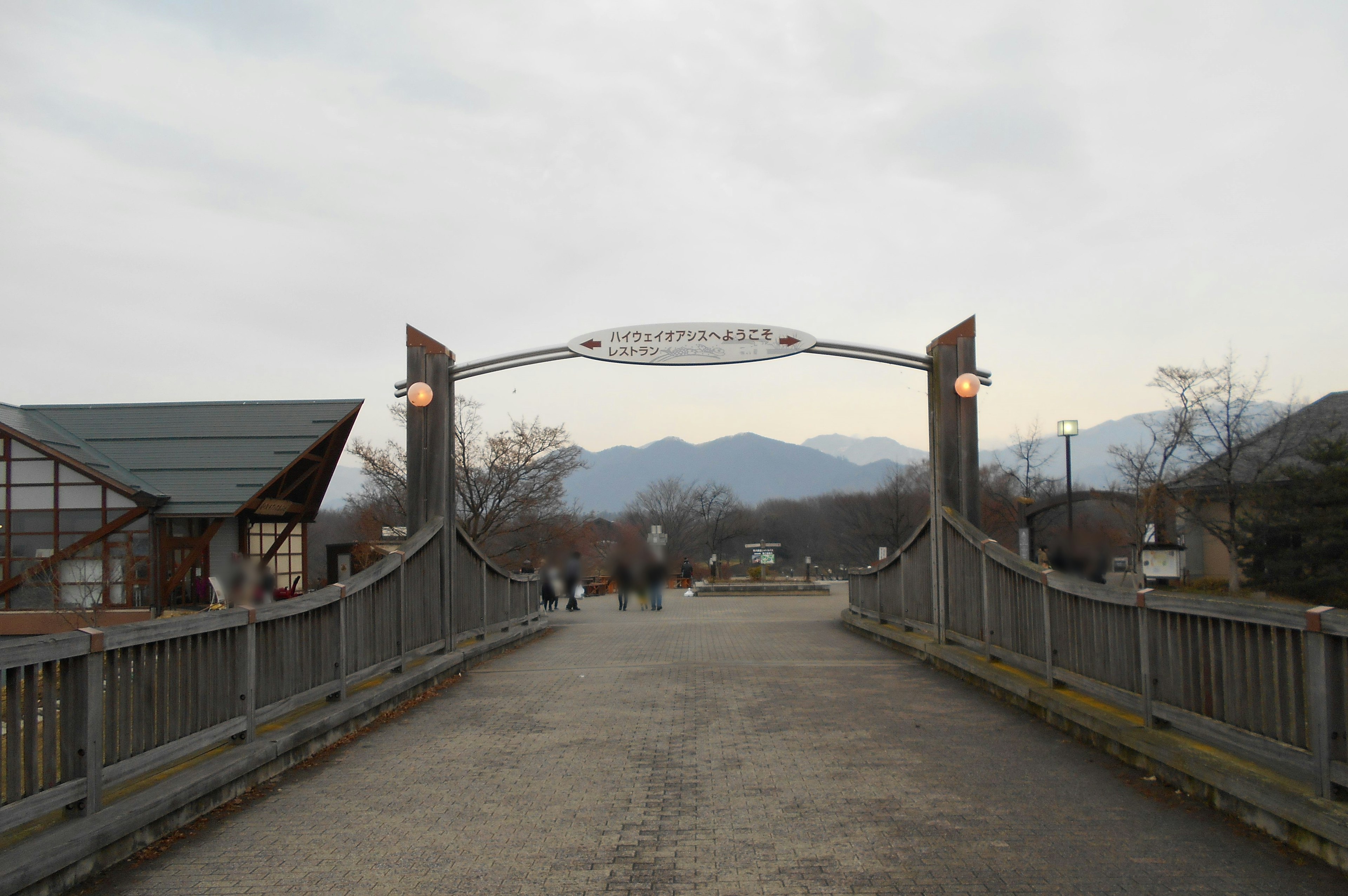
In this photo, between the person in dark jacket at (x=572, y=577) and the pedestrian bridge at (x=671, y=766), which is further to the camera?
the person in dark jacket at (x=572, y=577)

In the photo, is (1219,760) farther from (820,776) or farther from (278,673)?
(278,673)

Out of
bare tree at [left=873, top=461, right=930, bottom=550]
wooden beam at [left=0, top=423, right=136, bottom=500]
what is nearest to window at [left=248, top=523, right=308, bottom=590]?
wooden beam at [left=0, top=423, right=136, bottom=500]

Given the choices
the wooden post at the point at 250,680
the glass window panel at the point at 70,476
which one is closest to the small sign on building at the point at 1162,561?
the wooden post at the point at 250,680

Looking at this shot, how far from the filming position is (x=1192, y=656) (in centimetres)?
550

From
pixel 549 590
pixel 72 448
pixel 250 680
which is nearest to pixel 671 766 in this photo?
pixel 250 680

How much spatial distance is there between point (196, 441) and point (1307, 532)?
111 ft

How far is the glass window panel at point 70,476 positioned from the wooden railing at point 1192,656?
24.2 meters

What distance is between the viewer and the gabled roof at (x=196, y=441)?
25.3m

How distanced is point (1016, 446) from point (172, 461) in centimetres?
4648

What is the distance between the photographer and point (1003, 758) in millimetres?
6336

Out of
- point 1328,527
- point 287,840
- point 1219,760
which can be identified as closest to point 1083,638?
point 1219,760

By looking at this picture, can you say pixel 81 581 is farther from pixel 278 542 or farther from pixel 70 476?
pixel 278 542

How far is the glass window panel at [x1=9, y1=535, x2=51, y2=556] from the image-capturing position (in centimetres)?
2458

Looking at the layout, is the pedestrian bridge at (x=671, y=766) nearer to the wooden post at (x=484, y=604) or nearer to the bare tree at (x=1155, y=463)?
→ the wooden post at (x=484, y=604)
